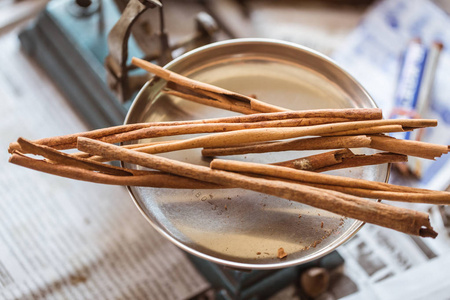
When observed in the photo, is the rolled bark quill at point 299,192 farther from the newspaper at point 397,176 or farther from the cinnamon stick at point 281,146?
the newspaper at point 397,176

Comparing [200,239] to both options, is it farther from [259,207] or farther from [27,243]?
[27,243]

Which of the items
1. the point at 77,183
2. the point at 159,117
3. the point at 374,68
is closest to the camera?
the point at 159,117

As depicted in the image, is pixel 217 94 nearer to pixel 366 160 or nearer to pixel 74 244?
pixel 366 160

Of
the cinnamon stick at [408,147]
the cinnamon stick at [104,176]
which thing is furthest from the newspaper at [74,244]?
the cinnamon stick at [408,147]

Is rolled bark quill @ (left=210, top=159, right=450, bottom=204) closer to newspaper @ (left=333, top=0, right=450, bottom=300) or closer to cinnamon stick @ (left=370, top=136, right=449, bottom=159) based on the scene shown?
cinnamon stick @ (left=370, top=136, right=449, bottom=159)

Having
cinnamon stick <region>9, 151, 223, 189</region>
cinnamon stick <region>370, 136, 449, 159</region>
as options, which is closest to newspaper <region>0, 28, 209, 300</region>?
cinnamon stick <region>9, 151, 223, 189</region>

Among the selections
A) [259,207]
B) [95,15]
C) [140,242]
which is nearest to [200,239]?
[259,207]
